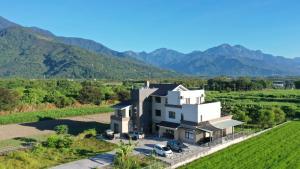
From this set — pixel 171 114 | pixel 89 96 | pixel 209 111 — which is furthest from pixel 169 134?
→ pixel 89 96

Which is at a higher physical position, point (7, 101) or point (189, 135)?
point (7, 101)

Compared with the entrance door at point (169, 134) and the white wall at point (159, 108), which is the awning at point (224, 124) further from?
the white wall at point (159, 108)

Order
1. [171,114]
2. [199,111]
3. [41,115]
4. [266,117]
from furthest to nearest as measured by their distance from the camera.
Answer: [41,115], [266,117], [171,114], [199,111]

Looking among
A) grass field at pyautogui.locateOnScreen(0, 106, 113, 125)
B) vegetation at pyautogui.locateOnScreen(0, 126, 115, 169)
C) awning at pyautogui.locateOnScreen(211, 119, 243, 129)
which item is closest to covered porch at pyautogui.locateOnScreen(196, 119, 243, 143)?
awning at pyautogui.locateOnScreen(211, 119, 243, 129)

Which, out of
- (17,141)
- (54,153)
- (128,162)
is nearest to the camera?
(128,162)

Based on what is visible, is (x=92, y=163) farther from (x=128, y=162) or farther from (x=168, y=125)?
(x=168, y=125)

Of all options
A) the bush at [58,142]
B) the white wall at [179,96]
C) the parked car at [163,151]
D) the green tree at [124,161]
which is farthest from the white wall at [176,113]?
the bush at [58,142]
